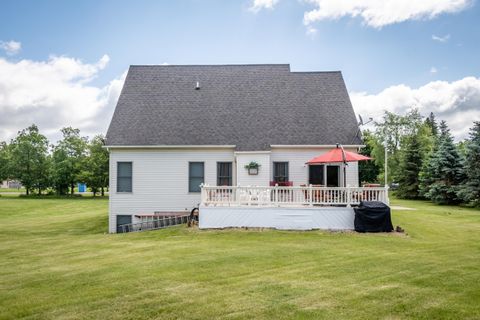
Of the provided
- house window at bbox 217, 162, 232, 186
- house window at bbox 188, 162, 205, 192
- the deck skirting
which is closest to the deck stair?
house window at bbox 188, 162, 205, 192

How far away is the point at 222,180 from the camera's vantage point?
17.9 metres

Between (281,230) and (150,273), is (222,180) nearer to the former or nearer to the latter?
(281,230)

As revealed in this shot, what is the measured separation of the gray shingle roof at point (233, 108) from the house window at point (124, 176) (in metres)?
1.13

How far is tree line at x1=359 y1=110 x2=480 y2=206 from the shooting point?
2531 cm

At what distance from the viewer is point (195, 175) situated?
1784cm

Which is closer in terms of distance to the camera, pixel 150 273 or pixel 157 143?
pixel 150 273

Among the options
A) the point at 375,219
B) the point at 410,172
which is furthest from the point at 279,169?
the point at 410,172

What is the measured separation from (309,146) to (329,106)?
3186mm

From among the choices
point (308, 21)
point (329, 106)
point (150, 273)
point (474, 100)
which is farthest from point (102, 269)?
point (474, 100)

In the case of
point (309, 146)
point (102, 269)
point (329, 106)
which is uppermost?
point (329, 106)

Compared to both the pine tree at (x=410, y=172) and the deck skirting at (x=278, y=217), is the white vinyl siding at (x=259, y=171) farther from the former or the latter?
the pine tree at (x=410, y=172)

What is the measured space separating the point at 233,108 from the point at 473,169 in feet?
59.6

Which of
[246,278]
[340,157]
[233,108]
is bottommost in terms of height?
[246,278]

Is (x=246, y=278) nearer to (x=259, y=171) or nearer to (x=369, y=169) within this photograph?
(x=259, y=171)
